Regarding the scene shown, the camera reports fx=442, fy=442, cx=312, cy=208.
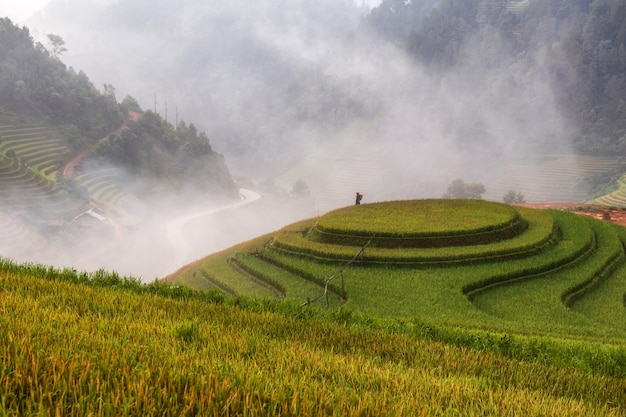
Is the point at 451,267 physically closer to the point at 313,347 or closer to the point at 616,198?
the point at 313,347

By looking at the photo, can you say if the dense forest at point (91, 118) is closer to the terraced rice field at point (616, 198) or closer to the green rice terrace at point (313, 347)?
the green rice terrace at point (313, 347)

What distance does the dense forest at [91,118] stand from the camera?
73.4m

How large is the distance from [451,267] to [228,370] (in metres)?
16.4

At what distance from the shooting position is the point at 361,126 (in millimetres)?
162750

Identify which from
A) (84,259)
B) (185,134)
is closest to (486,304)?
(84,259)

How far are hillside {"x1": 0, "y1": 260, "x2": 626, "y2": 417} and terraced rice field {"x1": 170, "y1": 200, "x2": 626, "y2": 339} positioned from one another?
23.6ft

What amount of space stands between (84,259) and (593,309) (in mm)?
47413

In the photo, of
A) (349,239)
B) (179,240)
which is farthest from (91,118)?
(349,239)

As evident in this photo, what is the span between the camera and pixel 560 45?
13338 cm

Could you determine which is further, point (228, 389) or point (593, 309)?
point (593, 309)

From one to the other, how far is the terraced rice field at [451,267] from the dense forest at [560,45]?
112m

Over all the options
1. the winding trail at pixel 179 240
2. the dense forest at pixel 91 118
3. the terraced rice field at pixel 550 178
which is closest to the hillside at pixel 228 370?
the winding trail at pixel 179 240

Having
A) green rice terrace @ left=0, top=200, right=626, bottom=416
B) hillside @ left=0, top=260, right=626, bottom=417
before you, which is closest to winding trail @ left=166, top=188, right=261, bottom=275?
green rice terrace @ left=0, top=200, right=626, bottom=416

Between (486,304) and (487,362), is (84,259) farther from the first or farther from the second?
(487,362)
